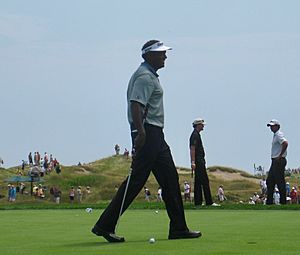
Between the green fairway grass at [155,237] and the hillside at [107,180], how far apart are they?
137 feet

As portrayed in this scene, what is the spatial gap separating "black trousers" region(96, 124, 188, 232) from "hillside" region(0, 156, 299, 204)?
44630 mm

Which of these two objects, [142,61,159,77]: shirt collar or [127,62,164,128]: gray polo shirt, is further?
[142,61,159,77]: shirt collar

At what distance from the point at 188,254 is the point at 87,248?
1256 millimetres

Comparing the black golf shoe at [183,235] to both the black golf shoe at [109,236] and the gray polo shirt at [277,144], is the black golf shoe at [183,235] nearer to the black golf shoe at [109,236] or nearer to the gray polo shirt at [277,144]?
the black golf shoe at [109,236]

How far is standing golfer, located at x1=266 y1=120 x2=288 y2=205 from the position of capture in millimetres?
19844

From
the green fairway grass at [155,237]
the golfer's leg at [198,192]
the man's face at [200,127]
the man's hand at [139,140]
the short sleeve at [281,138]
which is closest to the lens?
the green fairway grass at [155,237]

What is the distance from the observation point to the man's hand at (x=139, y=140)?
938 centimetres

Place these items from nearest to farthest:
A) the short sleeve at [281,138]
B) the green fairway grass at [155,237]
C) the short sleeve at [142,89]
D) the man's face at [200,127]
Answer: the green fairway grass at [155,237] → the short sleeve at [142,89] → the short sleeve at [281,138] → the man's face at [200,127]

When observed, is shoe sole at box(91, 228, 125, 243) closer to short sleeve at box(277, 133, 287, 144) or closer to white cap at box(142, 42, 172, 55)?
white cap at box(142, 42, 172, 55)

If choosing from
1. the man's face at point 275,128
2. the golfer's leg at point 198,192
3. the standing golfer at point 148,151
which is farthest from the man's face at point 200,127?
the standing golfer at point 148,151

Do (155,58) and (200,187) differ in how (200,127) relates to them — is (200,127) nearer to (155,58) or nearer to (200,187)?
(200,187)

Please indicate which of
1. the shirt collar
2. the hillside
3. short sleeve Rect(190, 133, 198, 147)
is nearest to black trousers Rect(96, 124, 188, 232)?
the shirt collar

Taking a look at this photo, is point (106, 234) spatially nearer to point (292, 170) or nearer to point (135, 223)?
point (135, 223)

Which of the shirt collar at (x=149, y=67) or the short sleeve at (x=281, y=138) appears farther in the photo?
the short sleeve at (x=281, y=138)
